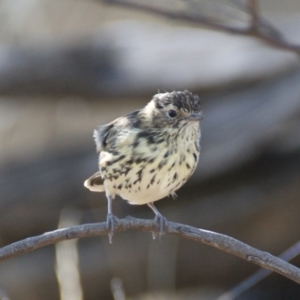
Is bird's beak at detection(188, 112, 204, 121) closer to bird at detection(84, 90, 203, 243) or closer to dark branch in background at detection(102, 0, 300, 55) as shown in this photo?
bird at detection(84, 90, 203, 243)

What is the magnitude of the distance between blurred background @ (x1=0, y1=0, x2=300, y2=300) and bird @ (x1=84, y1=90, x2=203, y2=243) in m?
2.00

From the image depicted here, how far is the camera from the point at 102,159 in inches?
189

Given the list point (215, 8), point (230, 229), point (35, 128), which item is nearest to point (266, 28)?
point (215, 8)

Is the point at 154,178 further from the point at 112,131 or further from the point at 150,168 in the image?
the point at 112,131

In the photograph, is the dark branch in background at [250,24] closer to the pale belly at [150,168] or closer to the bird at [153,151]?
the bird at [153,151]

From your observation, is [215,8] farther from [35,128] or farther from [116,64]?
[35,128]

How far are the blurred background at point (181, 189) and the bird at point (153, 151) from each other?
2.00 meters

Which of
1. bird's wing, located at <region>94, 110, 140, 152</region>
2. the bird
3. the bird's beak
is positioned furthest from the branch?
bird's wing, located at <region>94, 110, 140, 152</region>

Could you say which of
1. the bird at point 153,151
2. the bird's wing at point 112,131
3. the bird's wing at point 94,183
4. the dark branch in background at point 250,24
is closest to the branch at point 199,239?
the bird at point 153,151

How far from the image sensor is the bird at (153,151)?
14.8ft

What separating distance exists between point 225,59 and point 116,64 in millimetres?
1199

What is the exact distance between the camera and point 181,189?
8.10 metres

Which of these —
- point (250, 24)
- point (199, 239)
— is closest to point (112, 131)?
point (250, 24)

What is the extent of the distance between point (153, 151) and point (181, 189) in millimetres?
3565
